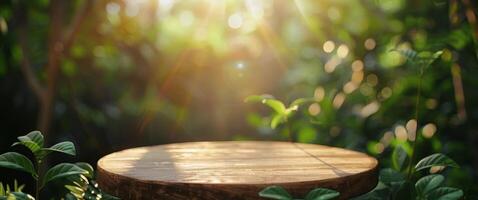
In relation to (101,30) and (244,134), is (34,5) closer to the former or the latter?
(101,30)

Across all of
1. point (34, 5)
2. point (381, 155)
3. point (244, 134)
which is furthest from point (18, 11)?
point (381, 155)

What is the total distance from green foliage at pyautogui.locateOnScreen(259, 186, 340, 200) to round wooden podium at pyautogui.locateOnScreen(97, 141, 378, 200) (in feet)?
0.14

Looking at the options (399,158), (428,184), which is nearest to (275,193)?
(428,184)

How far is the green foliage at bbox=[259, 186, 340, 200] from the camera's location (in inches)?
42.4

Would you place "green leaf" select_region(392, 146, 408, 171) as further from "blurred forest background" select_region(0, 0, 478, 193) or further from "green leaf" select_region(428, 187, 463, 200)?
"blurred forest background" select_region(0, 0, 478, 193)

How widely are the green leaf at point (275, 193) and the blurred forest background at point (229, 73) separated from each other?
1.29m

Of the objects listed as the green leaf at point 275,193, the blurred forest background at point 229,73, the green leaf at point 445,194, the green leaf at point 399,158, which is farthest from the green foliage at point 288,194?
the blurred forest background at point 229,73

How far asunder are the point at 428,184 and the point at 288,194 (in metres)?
0.35

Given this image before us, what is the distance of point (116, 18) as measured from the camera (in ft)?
11.2

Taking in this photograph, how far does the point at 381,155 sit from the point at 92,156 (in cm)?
149

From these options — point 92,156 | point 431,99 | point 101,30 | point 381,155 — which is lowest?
point 92,156

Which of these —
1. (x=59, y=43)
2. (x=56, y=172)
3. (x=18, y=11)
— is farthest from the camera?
(x=18, y=11)

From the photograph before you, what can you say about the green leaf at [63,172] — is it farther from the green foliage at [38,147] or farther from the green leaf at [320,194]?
the green leaf at [320,194]

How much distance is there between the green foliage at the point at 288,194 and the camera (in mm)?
1078
